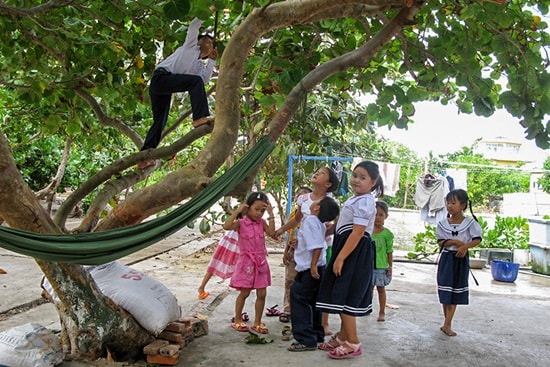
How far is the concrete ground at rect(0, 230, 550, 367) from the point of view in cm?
333

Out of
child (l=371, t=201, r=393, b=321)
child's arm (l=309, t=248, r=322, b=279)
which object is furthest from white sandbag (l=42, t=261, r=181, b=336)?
child (l=371, t=201, r=393, b=321)

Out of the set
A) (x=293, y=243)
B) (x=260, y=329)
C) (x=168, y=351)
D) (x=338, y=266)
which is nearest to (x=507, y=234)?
(x=293, y=243)

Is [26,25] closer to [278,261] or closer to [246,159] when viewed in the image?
[246,159]

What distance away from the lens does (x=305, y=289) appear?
349cm

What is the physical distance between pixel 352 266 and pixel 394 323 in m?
1.37

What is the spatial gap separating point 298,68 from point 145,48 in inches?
52.8

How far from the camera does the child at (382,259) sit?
14.4ft

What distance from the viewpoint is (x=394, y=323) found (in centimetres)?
432

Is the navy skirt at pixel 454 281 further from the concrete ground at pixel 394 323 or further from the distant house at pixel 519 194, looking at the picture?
the distant house at pixel 519 194

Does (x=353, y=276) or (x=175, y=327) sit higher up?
(x=353, y=276)

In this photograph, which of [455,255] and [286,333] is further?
[455,255]

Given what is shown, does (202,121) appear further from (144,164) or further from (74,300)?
(74,300)

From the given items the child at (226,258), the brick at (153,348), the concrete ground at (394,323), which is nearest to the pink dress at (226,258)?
the child at (226,258)

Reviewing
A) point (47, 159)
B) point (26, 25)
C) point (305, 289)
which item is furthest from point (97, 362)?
point (47, 159)
